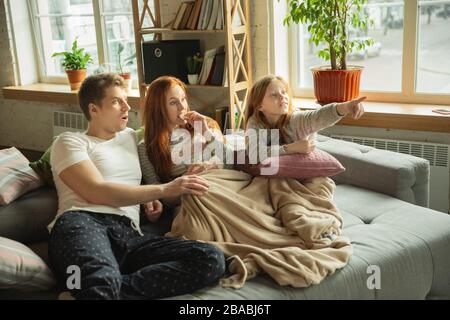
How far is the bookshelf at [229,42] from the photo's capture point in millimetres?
3402

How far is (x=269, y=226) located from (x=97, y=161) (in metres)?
0.68

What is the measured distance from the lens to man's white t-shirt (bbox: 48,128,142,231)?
202 centimetres

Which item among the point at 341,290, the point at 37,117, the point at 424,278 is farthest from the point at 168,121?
the point at 37,117

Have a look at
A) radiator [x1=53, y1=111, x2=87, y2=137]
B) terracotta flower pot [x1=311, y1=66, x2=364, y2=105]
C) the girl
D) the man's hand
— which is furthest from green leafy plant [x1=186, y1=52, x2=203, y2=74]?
the man's hand

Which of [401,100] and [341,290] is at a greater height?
[401,100]

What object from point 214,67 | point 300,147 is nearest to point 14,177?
point 300,147

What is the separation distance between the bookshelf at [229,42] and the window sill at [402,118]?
0.44 m

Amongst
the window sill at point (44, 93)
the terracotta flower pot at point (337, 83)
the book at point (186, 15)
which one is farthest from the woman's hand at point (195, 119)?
the window sill at point (44, 93)

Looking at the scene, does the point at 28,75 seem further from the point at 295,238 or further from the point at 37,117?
the point at 295,238

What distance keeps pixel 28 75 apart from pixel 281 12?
2.60 metres

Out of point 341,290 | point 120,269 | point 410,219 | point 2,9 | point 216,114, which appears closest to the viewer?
point 341,290

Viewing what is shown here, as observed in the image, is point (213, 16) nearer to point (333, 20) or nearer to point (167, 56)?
point (167, 56)

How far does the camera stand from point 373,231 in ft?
6.95

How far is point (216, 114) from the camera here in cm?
363
